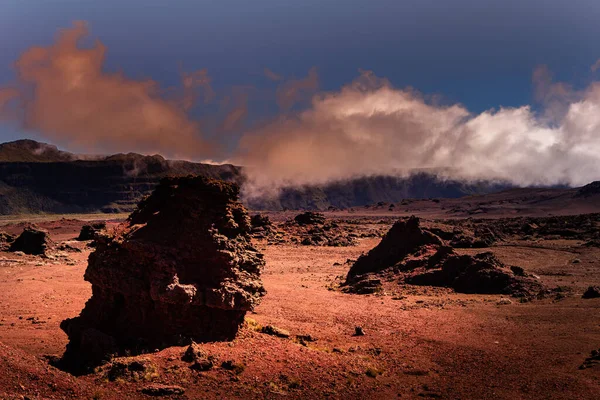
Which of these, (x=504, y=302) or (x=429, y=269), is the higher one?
(x=429, y=269)

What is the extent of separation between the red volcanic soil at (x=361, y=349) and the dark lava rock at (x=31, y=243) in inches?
616

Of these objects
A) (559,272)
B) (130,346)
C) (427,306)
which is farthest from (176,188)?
(559,272)

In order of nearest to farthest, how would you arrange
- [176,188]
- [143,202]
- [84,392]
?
1. [84,392]
2. [176,188]
3. [143,202]

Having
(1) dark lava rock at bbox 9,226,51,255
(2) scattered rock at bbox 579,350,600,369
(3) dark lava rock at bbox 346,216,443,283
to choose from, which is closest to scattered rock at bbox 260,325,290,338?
(2) scattered rock at bbox 579,350,600,369

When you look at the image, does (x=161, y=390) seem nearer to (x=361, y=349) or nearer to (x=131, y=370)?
(x=131, y=370)

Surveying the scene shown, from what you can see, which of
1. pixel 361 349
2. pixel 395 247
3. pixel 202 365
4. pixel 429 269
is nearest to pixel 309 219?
pixel 395 247

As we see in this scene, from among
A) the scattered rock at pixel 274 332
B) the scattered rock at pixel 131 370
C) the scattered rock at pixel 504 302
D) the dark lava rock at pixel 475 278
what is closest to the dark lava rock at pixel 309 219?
the dark lava rock at pixel 475 278

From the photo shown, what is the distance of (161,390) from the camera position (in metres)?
9.99

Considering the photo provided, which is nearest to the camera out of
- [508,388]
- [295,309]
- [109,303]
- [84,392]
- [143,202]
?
[84,392]

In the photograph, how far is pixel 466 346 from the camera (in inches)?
583

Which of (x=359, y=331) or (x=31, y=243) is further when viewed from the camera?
(x=31, y=243)

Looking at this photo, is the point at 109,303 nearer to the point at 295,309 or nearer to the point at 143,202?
the point at 143,202

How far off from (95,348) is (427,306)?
14.9 m

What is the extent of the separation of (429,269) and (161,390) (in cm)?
2086
